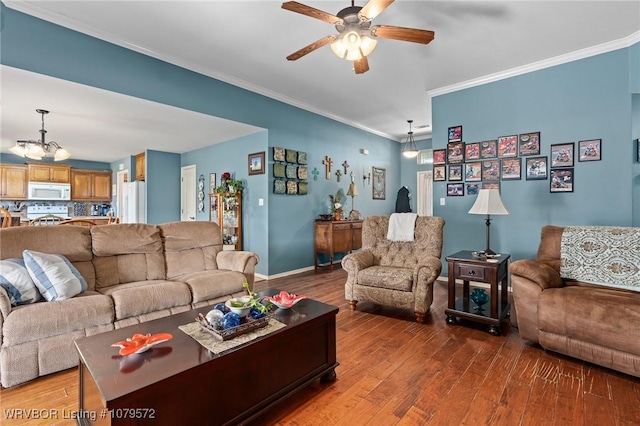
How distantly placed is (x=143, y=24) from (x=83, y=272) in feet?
7.83

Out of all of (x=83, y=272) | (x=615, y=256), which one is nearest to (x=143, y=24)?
(x=83, y=272)

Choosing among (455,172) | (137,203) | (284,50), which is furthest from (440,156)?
(137,203)

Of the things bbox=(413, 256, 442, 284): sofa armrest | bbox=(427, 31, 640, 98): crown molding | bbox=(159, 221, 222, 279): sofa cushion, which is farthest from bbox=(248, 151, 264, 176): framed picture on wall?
bbox=(413, 256, 442, 284): sofa armrest

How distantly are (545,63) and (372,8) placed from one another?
2939 millimetres

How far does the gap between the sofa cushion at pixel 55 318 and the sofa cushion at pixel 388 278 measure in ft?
7.54

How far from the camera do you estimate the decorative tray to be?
5.19 ft

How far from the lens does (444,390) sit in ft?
6.30

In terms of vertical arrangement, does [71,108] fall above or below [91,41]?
below

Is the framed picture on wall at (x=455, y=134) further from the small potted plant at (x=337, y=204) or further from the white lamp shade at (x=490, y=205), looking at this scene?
the small potted plant at (x=337, y=204)

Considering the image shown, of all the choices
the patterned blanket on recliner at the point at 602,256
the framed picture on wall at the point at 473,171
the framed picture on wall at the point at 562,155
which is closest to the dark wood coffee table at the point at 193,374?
the patterned blanket on recliner at the point at 602,256

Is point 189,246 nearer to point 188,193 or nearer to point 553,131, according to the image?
point 188,193

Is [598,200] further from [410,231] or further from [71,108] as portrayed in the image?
[71,108]

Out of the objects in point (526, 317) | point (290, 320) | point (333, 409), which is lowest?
point (333, 409)

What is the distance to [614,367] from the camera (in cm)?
203
